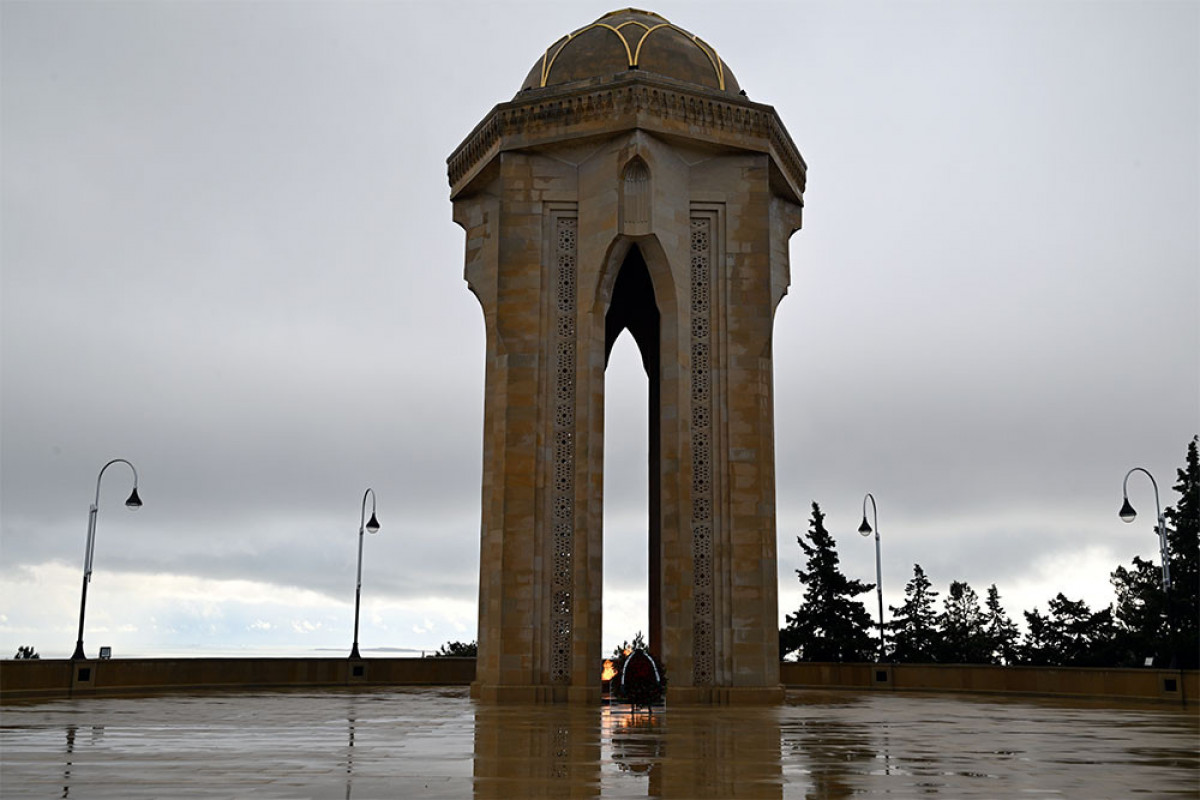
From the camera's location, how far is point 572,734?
47.9 ft

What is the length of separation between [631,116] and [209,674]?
2012cm

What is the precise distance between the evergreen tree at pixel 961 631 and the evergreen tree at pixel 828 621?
3546mm

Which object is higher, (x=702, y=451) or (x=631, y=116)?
(x=631, y=116)

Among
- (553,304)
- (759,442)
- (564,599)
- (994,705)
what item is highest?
(553,304)

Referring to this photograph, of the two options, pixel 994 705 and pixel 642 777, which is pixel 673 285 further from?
pixel 642 777

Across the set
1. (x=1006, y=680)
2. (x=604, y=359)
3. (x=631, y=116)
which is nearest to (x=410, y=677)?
(x=604, y=359)

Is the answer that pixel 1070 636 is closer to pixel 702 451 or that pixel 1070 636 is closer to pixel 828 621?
pixel 828 621

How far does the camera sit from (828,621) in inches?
2029

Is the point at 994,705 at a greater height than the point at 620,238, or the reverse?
the point at 620,238

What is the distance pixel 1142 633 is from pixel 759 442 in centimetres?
2220

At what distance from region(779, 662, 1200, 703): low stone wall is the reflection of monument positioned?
10.4m

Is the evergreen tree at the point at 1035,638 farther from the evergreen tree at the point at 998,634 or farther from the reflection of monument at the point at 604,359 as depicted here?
the reflection of monument at the point at 604,359

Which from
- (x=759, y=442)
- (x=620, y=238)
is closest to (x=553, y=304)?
(x=620, y=238)

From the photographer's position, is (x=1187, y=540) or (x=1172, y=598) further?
(x=1187, y=540)
